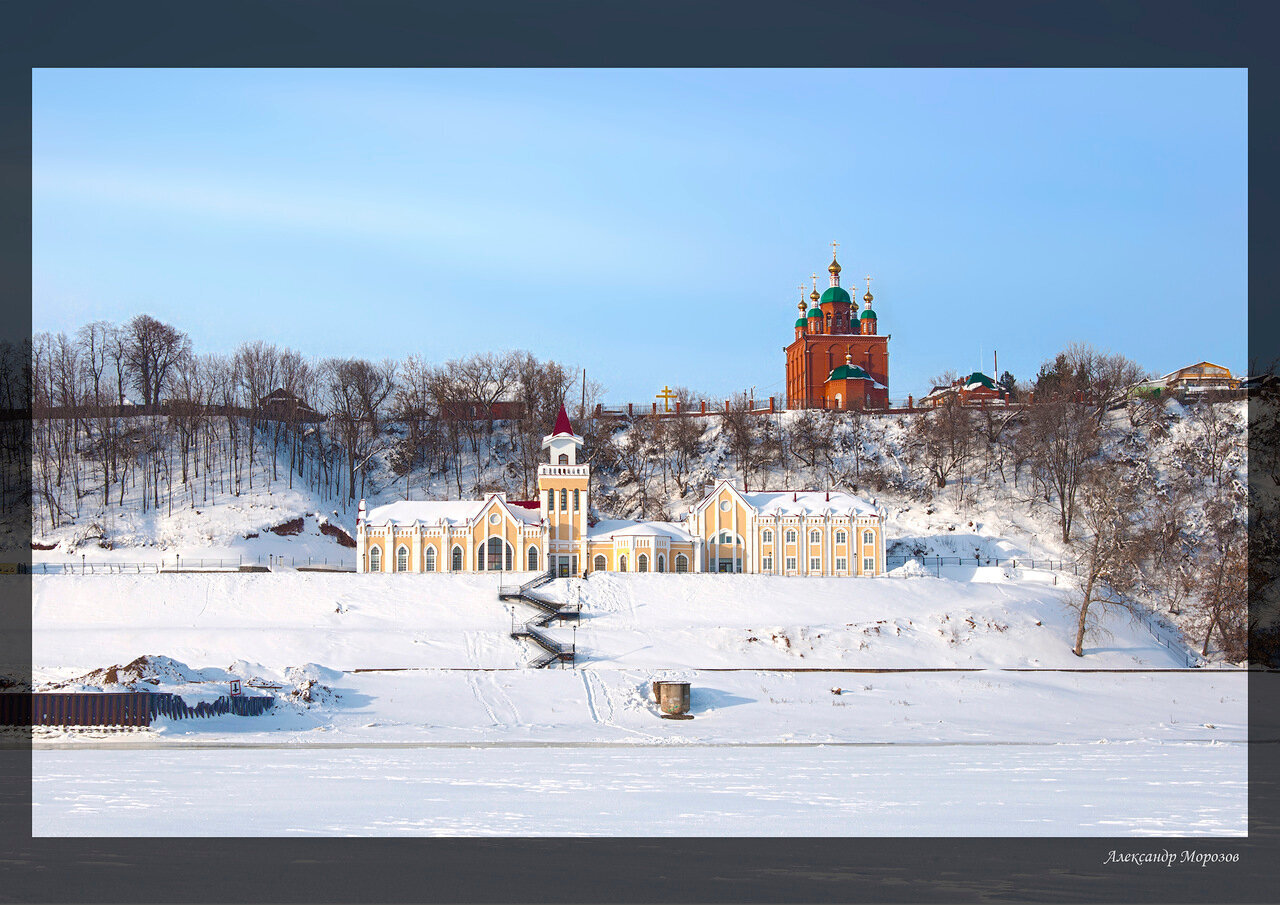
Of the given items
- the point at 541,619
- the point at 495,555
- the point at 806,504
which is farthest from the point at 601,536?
the point at 541,619

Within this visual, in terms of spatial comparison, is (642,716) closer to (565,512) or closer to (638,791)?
(638,791)

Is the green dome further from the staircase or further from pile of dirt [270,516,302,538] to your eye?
pile of dirt [270,516,302,538]

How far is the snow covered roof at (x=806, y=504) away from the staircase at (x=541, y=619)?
1243 centimetres

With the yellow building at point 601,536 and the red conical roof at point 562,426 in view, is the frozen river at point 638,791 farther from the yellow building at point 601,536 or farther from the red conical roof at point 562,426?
the red conical roof at point 562,426

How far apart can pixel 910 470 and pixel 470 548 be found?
37.7 m

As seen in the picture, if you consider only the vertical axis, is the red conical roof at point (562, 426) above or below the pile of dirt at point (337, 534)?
above

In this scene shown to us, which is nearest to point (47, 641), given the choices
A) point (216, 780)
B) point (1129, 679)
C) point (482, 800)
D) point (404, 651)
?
point (404, 651)

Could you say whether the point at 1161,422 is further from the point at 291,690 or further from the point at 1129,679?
the point at 291,690

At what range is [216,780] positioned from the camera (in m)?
22.2

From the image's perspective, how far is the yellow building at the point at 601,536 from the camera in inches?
2438

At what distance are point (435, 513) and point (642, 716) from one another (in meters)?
30.2

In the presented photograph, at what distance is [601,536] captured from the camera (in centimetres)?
6291

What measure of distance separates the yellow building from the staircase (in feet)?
9.80

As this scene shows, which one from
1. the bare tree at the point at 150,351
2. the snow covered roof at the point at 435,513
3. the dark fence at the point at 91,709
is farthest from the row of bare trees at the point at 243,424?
the dark fence at the point at 91,709
